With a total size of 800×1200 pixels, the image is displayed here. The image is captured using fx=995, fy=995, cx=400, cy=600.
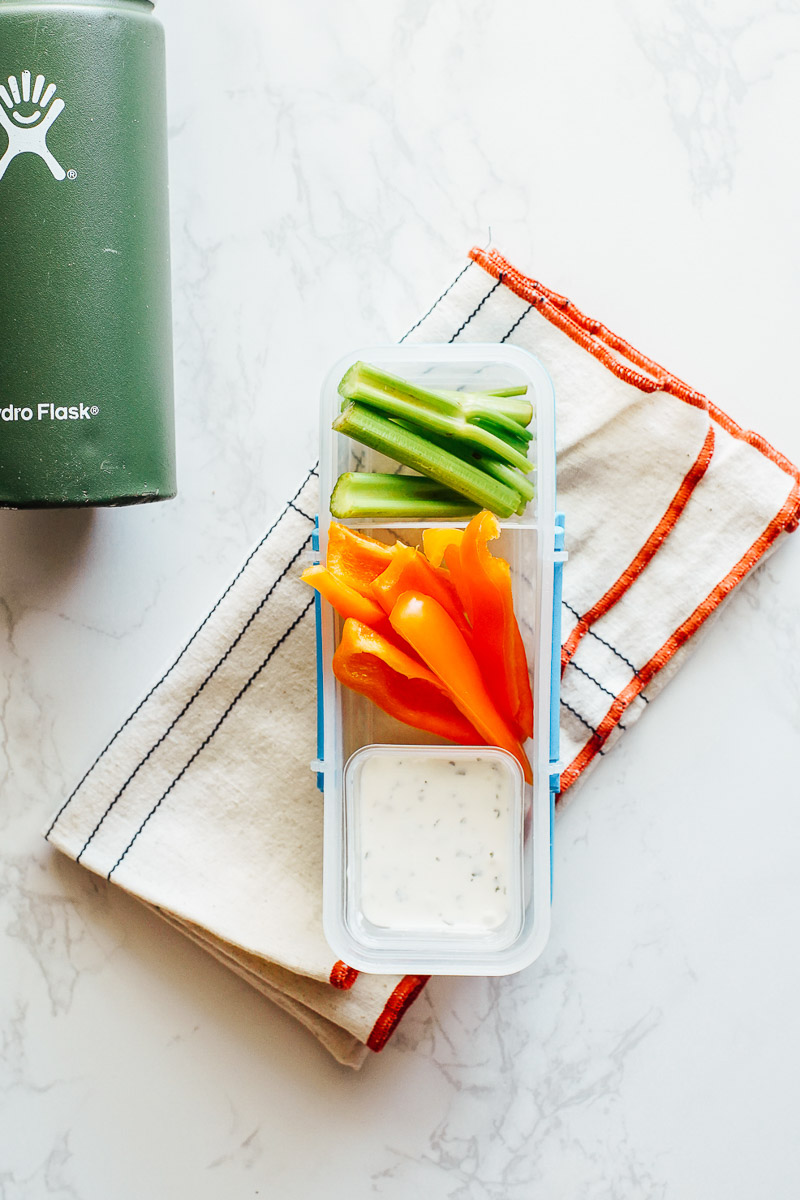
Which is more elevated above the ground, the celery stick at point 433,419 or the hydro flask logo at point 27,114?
the hydro flask logo at point 27,114

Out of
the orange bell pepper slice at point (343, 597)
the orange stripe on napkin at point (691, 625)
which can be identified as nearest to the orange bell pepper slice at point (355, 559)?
the orange bell pepper slice at point (343, 597)

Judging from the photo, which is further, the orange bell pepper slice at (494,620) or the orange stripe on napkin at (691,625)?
the orange stripe on napkin at (691,625)

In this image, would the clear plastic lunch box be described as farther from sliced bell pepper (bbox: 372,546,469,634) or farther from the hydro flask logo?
the hydro flask logo

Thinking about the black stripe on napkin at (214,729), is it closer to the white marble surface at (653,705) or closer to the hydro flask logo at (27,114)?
the white marble surface at (653,705)

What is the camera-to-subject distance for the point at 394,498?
757mm

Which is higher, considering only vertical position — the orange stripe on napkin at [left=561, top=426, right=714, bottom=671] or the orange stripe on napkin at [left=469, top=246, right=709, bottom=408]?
the orange stripe on napkin at [left=469, top=246, right=709, bottom=408]

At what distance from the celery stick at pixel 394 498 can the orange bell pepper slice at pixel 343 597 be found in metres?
0.05

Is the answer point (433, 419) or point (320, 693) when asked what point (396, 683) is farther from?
point (433, 419)

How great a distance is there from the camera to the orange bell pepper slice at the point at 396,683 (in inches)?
28.2

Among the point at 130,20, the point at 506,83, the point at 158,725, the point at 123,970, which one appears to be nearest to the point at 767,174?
the point at 506,83

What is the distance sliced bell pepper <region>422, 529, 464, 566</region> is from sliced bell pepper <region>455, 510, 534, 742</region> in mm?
11

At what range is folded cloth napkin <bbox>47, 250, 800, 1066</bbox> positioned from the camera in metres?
0.82

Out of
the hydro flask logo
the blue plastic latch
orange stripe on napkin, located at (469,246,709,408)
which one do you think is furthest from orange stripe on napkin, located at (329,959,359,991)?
the hydro flask logo

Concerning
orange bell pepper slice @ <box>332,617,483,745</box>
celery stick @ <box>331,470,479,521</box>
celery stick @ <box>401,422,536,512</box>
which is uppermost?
celery stick @ <box>401,422,536,512</box>
